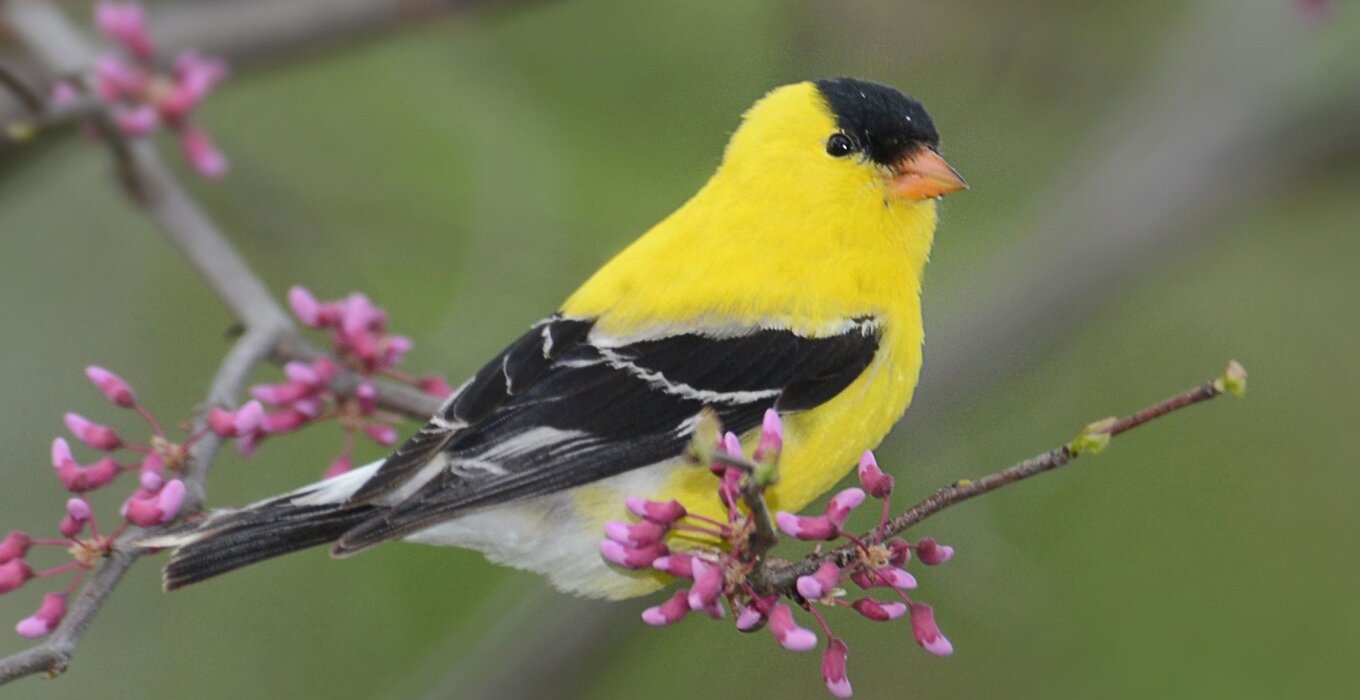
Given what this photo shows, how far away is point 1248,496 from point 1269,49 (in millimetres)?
1831

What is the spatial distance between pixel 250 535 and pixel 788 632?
1.21 m

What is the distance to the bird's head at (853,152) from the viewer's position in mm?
3543

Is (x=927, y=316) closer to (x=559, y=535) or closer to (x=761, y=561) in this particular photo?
(x=559, y=535)

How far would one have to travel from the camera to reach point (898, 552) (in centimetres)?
250

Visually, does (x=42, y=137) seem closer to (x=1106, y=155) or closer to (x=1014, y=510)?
(x=1014, y=510)

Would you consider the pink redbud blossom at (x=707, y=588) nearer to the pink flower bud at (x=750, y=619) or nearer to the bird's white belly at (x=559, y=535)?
the pink flower bud at (x=750, y=619)

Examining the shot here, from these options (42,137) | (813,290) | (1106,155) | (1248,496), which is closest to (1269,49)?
(1106,155)

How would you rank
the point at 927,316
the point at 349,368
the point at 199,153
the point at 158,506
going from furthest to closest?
the point at 927,316, the point at 199,153, the point at 349,368, the point at 158,506

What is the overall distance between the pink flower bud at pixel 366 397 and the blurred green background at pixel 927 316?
1249mm

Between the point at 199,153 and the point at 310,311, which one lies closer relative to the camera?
the point at 310,311

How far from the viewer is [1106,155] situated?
21.0 feet

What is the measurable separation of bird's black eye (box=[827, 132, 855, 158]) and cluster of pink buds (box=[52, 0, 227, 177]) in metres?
1.83

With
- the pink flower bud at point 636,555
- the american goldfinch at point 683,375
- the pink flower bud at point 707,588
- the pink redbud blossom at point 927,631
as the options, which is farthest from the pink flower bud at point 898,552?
the american goldfinch at point 683,375

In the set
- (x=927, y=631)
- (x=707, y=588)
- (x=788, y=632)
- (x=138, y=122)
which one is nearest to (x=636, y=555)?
(x=707, y=588)
